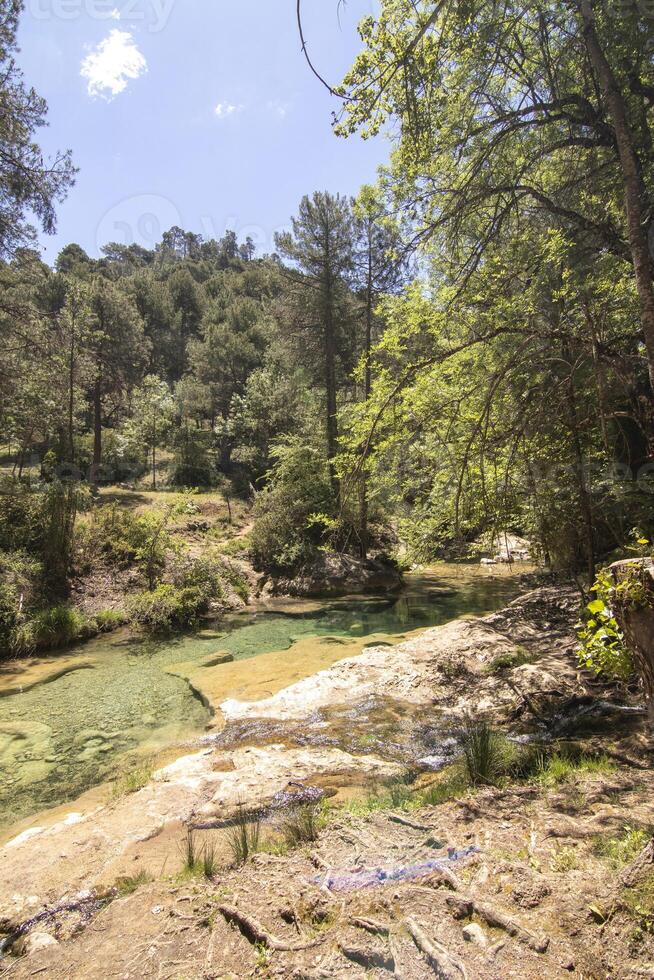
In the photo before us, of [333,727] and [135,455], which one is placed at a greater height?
[135,455]

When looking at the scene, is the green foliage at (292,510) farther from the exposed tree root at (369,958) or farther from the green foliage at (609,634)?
the exposed tree root at (369,958)

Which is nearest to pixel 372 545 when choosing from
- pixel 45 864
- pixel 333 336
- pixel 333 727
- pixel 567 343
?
pixel 333 336

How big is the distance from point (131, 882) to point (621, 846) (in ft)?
9.76

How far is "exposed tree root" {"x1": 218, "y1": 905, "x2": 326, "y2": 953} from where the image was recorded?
7.68ft

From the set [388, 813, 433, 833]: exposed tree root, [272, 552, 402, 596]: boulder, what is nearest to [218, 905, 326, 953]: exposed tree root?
[388, 813, 433, 833]: exposed tree root

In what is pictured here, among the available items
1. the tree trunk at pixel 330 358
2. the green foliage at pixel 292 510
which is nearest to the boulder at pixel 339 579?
the green foliage at pixel 292 510

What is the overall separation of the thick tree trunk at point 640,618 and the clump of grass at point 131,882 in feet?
10.7

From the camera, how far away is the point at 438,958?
2105 millimetres

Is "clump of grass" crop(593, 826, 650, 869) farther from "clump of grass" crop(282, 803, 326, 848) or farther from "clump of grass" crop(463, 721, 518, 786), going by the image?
"clump of grass" crop(282, 803, 326, 848)

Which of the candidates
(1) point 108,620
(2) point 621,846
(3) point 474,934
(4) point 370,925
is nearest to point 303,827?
(4) point 370,925

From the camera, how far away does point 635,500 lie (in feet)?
19.9

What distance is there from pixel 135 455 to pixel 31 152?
22.5 m

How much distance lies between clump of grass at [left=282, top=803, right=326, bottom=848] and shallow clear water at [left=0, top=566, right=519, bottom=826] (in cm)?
289

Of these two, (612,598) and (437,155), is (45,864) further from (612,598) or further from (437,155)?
(437,155)
